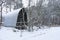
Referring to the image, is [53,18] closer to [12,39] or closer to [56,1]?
[56,1]

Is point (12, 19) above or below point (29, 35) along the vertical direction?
above

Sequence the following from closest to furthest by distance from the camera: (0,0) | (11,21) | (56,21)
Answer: (11,21) < (0,0) < (56,21)

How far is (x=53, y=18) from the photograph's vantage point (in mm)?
28250

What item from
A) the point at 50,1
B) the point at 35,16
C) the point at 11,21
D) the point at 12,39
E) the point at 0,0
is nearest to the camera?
the point at 12,39

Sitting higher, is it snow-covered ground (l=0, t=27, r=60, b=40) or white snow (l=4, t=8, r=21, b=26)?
white snow (l=4, t=8, r=21, b=26)

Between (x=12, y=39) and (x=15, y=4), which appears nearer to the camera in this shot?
(x=12, y=39)

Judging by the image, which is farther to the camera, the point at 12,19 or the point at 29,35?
the point at 12,19

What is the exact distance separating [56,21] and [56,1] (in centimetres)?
600

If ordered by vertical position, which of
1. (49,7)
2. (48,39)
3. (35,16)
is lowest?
(48,39)

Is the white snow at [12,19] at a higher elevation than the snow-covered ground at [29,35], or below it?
higher

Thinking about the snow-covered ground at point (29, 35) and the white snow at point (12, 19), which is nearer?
the snow-covered ground at point (29, 35)

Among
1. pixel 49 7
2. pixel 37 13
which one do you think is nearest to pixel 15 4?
pixel 49 7

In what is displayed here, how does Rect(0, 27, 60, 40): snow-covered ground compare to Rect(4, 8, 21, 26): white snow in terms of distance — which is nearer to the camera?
Rect(0, 27, 60, 40): snow-covered ground

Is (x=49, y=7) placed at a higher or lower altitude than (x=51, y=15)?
higher
